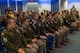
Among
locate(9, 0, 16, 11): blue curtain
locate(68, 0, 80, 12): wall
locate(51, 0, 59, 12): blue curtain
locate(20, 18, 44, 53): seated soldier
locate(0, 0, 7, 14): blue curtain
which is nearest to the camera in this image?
locate(20, 18, 44, 53): seated soldier

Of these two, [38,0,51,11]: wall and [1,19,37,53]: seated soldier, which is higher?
[38,0,51,11]: wall

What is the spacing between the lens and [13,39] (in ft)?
10.4

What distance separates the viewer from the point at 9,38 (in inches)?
122

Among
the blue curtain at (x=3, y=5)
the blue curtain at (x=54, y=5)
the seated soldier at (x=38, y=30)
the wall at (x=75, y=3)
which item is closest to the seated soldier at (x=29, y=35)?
the seated soldier at (x=38, y=30)

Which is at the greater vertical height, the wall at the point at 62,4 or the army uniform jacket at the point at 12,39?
the wall at the point at 62,4

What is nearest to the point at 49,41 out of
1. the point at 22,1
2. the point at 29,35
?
the point at 29,35

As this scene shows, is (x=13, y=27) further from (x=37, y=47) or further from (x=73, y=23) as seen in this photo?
(x=73, y=23)

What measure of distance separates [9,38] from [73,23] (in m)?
5.61

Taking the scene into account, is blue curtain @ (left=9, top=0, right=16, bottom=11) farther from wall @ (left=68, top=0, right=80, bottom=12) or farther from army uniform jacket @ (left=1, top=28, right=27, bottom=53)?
army uniform jacket @ (left=1, top=28, right=27, bottom=53)

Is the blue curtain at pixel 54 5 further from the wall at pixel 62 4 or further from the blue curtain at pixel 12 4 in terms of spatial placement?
the blue curtain at pixel 12 4

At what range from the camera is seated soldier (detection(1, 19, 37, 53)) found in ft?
10.0

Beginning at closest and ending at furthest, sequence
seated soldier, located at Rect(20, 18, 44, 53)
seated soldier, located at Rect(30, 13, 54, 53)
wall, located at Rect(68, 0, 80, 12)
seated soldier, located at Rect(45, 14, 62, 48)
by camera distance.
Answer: seated soldier, located at Rect(20, 18, 44, 53) < seated soldier, located at Rect(30, 13, 54, 53) < seated soldier, located at Rect(45, 14, 62, 48) < wall, located at Rect(68, 0, 80, 12)

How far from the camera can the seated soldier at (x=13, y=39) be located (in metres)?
3.05

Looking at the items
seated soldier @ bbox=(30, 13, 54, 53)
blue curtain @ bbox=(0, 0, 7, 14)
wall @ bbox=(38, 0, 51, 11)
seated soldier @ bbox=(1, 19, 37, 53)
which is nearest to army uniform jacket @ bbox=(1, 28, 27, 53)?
seated soldier @ bbox=(1, 19, 37, 53)
